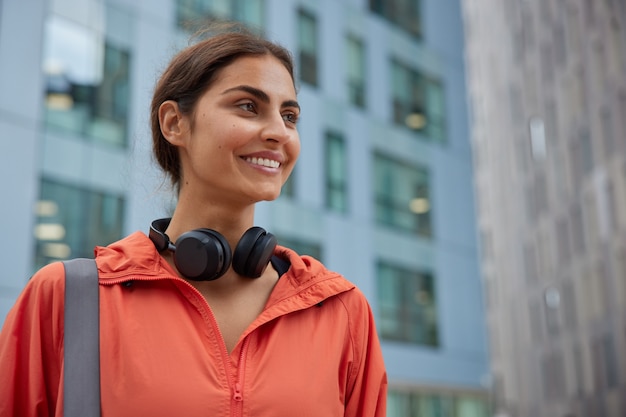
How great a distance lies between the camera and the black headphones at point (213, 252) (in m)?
2.34

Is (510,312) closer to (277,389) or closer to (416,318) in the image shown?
(416,318)

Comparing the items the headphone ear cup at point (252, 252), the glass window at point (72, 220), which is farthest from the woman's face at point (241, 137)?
the glass window at point (72, 220)

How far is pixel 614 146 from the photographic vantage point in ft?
124

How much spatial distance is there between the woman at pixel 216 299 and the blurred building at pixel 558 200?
36.0 meters

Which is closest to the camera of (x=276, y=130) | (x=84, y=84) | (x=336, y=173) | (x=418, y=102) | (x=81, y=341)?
(x=81, y=341)

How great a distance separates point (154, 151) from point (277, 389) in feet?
2.97

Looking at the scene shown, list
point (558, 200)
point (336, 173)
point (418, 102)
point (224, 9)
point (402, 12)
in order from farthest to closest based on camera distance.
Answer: point (558, 200) → point (402, 12) → point (418, 102) → point (336, 173) → point (224, 9)

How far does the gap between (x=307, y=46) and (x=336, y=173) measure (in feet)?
11.4

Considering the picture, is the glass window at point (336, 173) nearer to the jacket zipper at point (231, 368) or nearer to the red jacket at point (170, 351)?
the red jacket at point (170, 351)

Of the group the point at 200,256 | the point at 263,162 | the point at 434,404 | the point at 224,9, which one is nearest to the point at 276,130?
the point at 263,162

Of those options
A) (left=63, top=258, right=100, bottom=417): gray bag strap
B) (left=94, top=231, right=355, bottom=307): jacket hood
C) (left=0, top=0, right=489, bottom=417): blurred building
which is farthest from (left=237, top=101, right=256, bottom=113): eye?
(left=0, top=0, right=489, bottom=417): blurred building

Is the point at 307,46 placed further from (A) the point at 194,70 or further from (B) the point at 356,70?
(A) the point at 194,70

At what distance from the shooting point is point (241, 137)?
2.42m

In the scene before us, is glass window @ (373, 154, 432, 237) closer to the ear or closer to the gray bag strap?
the ear
